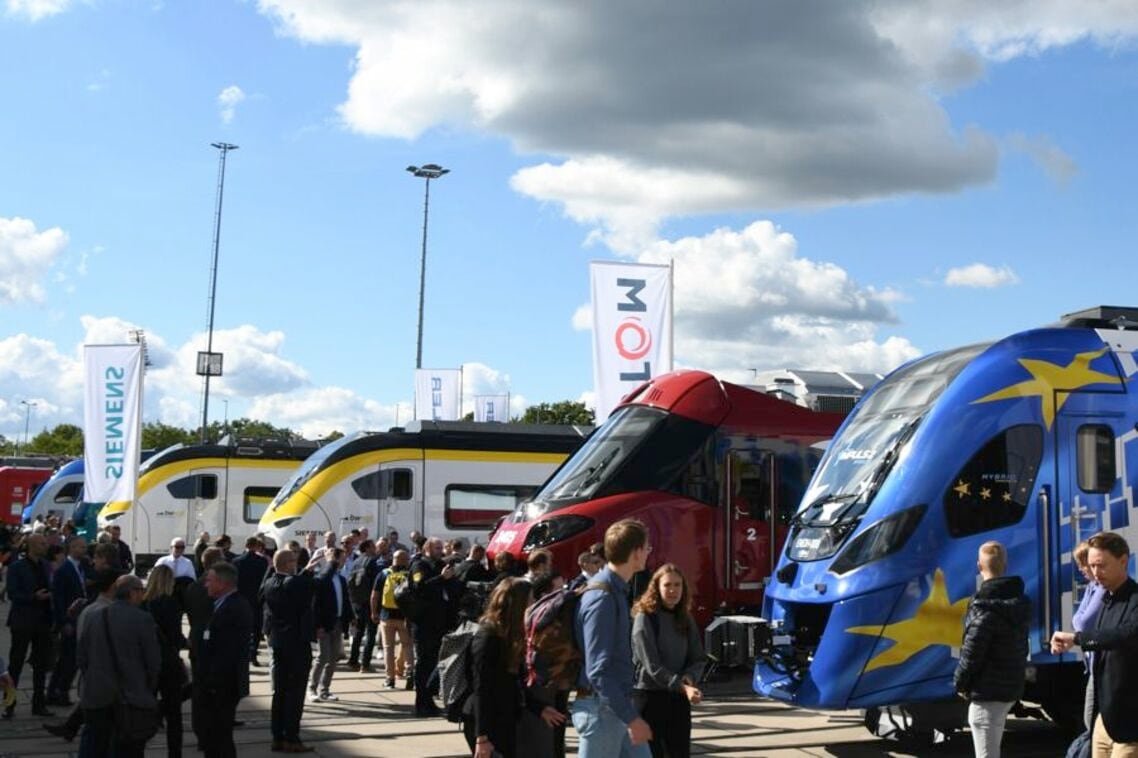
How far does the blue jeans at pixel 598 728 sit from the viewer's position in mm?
6742

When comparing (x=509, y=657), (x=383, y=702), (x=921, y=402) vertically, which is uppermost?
(x=921, y=402)

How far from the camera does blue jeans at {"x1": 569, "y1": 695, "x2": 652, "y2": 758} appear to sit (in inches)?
265

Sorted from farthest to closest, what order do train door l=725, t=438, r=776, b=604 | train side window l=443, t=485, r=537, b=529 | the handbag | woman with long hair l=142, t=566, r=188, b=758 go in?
train side window l=443, t=485, r=537, b=529 < train door l=725, t=438, r=776, b=604 < woman with long hair l=142, t=566, r=188, b=758 < the handbag

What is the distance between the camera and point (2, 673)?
11.2m

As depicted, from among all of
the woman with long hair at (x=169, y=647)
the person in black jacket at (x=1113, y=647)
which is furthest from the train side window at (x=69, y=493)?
the person in black jacket at (x=1113, y=647)

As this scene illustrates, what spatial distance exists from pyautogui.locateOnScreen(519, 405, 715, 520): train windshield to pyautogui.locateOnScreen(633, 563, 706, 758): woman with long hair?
757 cm

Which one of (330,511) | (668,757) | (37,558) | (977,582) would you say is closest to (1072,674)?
(977,582)

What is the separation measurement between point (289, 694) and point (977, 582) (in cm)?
582

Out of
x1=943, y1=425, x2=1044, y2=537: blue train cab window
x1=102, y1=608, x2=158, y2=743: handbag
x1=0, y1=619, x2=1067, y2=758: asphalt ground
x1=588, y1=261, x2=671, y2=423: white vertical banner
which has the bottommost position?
x1=0, y1=619, x2=1067, y2=758: asphalt ground

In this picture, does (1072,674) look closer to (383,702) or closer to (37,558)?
(383,702)

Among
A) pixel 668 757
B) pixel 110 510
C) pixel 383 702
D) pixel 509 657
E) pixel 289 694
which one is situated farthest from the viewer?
pixel 110 510

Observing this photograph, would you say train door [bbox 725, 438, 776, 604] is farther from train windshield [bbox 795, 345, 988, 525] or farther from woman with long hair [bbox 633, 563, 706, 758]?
woman with long hair [bbox 633, 563, 706, 758]

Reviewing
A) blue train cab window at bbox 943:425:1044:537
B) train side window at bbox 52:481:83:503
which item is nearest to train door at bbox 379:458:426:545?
blue train cab window at bbox 943:425:1044:537

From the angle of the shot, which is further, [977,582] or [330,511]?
[330,511]
